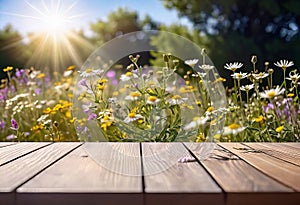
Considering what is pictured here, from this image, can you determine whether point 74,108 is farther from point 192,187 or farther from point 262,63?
point 262,63

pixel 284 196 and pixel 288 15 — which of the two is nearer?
pixel 284 196

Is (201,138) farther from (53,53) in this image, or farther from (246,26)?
(53,53)

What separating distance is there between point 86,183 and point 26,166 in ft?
0.99

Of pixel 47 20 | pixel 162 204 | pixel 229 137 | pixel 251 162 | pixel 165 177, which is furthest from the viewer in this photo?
pixel 47 20

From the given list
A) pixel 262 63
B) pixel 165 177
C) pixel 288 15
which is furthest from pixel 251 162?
pixel 288 15

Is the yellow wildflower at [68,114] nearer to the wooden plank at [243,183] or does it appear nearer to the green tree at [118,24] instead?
the wooden plank at [243,183]

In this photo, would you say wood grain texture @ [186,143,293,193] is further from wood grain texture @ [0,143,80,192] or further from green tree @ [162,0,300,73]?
green tree @ [162,0,300,73]

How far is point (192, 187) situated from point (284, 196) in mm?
186

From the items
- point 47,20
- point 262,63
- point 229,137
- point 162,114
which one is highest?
point 47,20

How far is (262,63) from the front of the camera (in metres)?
7.01

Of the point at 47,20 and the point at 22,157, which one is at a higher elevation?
the point at 47,20

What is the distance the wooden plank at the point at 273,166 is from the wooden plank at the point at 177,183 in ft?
0.54

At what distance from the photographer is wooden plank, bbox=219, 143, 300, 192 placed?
34.7 inches

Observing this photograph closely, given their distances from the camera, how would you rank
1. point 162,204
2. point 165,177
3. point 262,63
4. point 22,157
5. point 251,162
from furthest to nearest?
point 262,63, point 22,157, point 251,162, point 165,177, point 162,204
